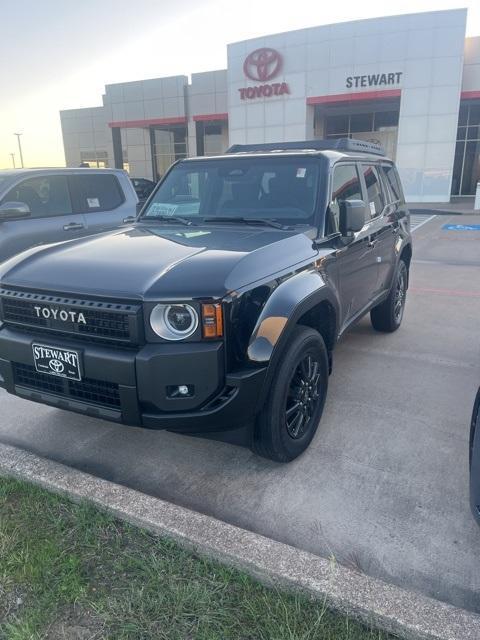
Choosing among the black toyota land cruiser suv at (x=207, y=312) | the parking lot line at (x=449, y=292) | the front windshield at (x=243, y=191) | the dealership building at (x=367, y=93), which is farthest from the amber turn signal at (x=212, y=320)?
the dealership building at (x=367, y=93)

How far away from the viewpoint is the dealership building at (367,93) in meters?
22.3

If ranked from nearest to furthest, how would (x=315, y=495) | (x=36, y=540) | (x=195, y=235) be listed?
(x=36, y=540), (x=315, y=495), (x=195, y=235)

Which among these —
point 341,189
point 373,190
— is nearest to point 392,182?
point 373,190

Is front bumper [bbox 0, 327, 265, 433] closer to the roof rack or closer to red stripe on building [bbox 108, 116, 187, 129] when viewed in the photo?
the roof rack

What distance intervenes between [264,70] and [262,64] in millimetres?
300

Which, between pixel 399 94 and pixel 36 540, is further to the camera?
pixel 399 94

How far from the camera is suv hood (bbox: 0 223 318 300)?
2543 millimetres

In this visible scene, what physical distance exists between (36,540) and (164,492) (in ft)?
2.44

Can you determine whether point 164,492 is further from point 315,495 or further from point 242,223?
point 242,223

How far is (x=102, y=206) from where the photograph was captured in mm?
6992

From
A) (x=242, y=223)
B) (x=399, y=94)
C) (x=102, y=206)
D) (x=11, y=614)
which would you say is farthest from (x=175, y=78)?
(x=11, y=614)

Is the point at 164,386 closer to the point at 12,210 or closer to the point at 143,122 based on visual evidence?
the point at 12,210

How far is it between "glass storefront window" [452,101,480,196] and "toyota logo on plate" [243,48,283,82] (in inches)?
382

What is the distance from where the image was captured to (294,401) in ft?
10.4
